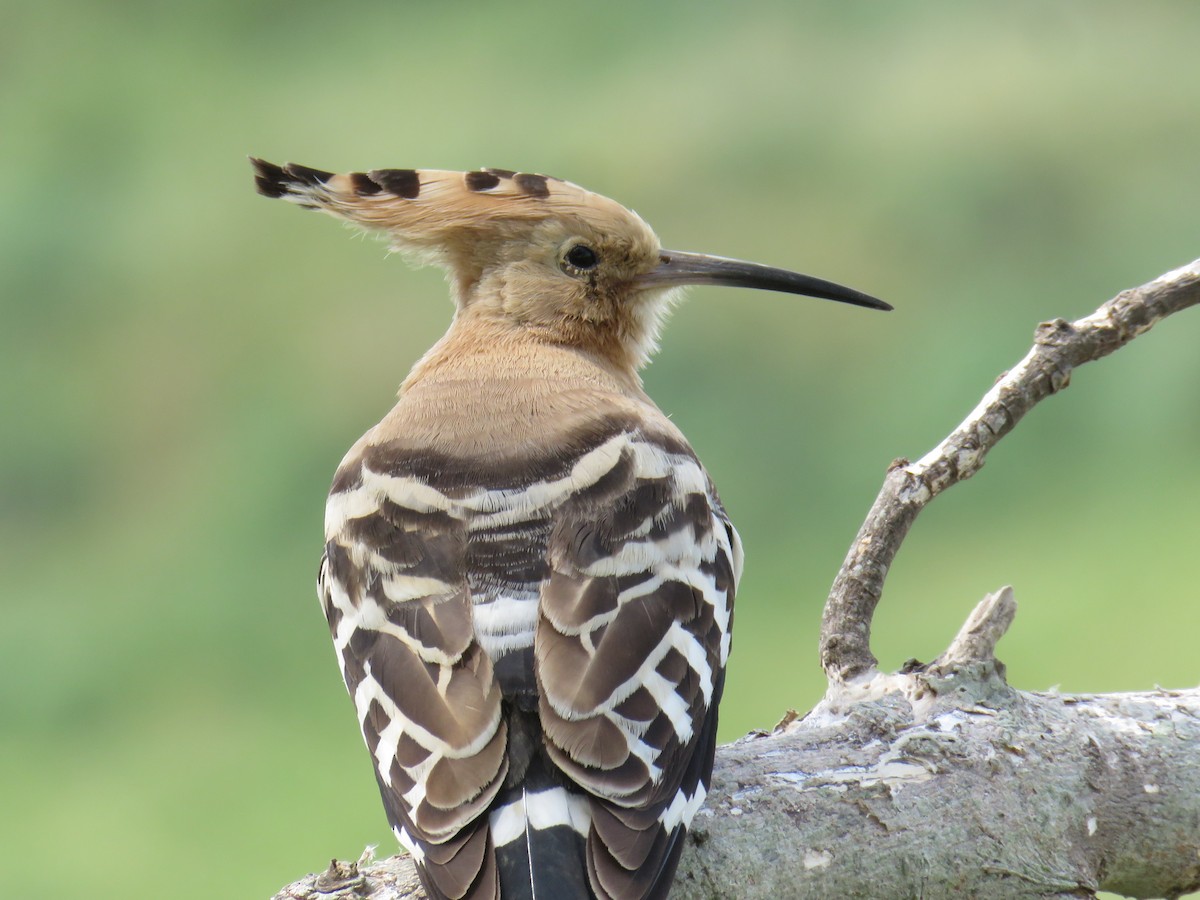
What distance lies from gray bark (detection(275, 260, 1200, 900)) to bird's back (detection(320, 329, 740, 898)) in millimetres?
73

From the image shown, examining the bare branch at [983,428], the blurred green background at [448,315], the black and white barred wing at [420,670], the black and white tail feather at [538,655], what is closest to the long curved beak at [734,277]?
the bare branch at [983,428]

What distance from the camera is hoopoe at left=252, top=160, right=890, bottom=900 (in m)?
1.04

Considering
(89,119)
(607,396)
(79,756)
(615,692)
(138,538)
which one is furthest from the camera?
(89,119)

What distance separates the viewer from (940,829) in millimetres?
1168

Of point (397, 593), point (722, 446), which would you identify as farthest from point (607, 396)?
point (722, 446)

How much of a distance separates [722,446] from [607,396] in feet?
7.08

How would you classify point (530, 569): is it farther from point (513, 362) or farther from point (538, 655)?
point (513, 362)

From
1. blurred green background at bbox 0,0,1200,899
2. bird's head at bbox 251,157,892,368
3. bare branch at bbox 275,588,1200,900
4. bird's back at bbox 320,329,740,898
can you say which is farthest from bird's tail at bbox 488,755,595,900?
blurred green background at bbox 0,0,1200,899

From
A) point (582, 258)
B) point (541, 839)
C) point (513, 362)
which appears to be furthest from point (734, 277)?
point (541, 839)

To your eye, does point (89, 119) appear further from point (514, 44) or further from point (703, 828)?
point (703, 828)

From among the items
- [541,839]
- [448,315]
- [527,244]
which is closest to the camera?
[541,839]

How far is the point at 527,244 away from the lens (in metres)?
1.61

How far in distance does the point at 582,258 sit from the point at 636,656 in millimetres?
598

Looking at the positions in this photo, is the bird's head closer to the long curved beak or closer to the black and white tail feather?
the long curved beak
